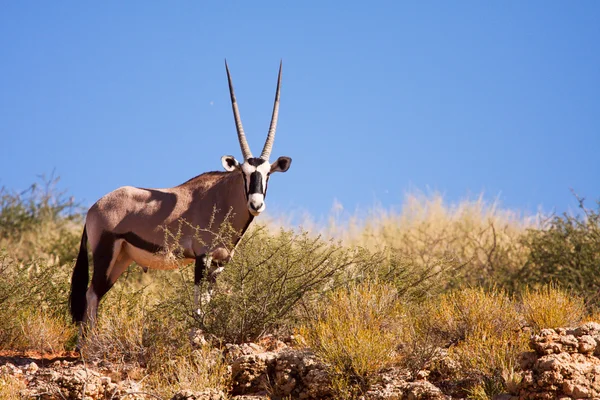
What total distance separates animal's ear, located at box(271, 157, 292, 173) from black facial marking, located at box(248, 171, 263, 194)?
1.51 ft

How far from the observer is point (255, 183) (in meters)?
9.65

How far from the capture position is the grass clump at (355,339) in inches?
286

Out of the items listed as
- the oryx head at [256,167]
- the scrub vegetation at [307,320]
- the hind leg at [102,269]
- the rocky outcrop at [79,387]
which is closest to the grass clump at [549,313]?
the scrub vegetation at [307,320]

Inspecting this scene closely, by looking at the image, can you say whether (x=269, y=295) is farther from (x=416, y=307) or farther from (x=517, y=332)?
(x=517, y=332)

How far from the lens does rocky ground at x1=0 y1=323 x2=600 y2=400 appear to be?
6.66 m

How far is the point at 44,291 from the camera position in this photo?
11.6 m

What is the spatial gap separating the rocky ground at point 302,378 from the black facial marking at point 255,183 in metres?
2.07

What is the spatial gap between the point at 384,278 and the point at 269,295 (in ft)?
7.62

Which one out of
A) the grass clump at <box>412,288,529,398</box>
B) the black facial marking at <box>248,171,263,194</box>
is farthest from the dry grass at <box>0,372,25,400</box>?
the grass clump at <box>412,288,529,398</box>

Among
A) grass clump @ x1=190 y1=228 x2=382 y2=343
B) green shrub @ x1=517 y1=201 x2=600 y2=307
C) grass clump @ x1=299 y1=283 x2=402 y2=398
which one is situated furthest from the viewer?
green shrub @ x1=517 y1=201 x2=600 y2=307

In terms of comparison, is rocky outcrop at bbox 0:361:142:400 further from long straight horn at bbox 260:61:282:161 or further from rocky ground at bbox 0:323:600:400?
long straight horn at bbox 260:61:282:161

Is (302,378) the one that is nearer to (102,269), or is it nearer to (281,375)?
(281,375)

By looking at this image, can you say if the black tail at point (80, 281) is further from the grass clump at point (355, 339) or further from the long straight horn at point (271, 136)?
the grass clump at point (355, 339)

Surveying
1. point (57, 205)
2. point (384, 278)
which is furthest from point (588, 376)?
point (57, 205)
